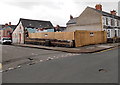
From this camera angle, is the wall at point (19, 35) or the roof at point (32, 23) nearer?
the wall at point (19, 35)

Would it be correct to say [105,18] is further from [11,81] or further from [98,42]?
[11,81]

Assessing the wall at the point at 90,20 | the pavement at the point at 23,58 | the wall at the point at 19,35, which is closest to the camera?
the pavement at the point at 23,58

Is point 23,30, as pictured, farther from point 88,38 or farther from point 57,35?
point 88,38

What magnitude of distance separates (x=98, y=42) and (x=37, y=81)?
19759 millimetres

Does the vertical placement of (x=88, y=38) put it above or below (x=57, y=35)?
below

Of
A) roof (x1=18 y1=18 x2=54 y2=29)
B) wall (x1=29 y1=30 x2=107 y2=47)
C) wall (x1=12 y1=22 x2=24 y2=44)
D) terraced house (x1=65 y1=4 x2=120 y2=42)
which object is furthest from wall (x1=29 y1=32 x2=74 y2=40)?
terraced house (x1=65 y1=4 x2=120 y2=42)

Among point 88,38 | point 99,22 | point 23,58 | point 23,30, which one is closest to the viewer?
point 23,58

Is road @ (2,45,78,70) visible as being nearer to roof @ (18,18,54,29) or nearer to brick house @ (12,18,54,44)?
brick house @ (12,18,54,44)

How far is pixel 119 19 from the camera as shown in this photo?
33.8m

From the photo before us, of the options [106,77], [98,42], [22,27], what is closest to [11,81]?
[106,77]

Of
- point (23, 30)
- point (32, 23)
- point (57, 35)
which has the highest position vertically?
point (32, 23)

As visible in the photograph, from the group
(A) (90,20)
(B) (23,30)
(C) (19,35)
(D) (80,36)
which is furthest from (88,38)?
(C) (19,35)

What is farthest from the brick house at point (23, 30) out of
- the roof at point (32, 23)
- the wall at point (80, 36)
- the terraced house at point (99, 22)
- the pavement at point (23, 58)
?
the pavement at point (23, 58)

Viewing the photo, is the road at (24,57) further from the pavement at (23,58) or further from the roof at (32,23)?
the roof at (32,23)
